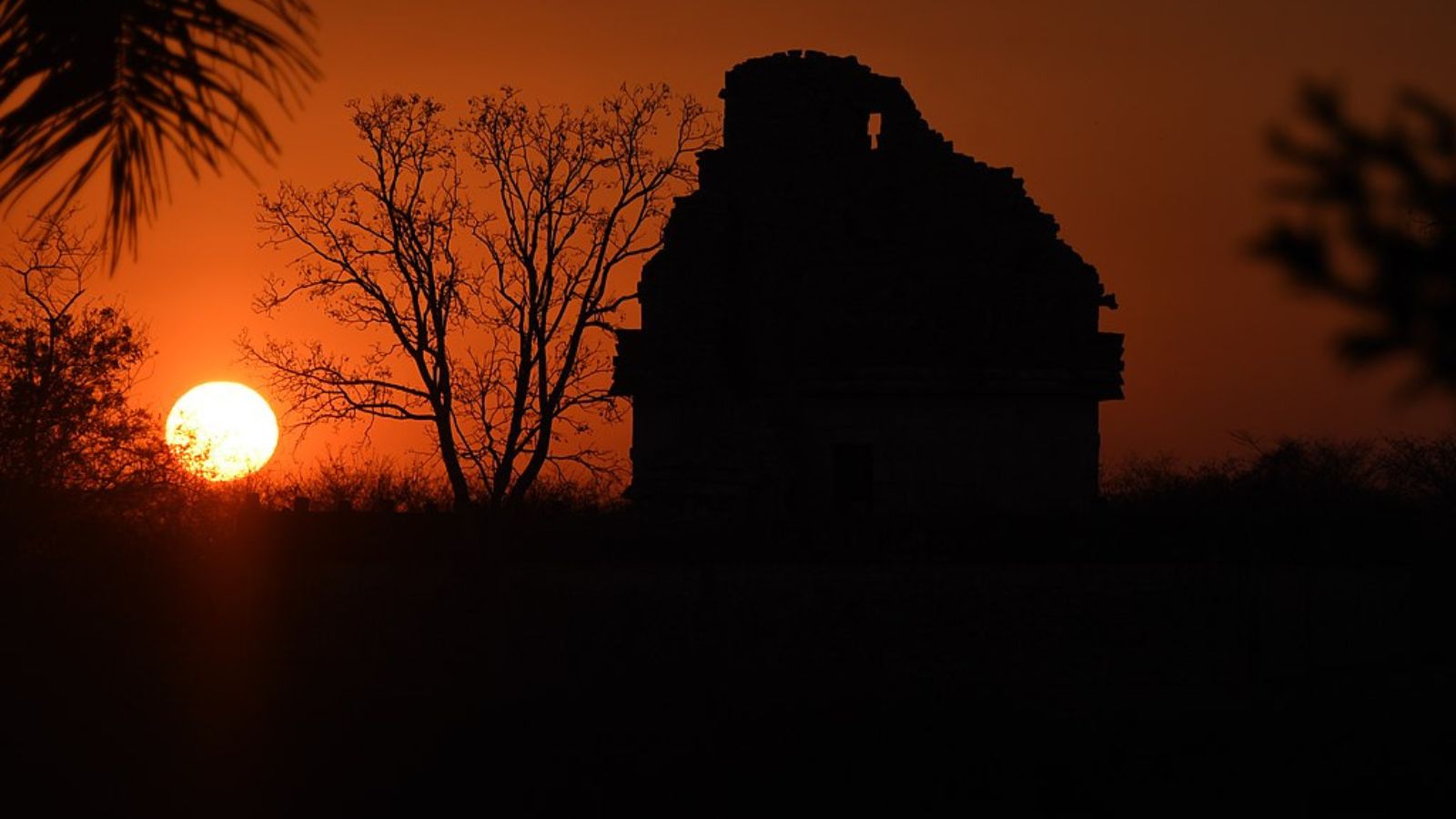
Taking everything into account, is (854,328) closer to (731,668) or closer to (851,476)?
(851,476)

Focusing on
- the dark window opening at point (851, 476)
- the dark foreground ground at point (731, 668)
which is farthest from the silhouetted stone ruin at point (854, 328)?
the dark foreground ground at point (731, 668)

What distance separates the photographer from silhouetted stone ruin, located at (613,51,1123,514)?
2614cm

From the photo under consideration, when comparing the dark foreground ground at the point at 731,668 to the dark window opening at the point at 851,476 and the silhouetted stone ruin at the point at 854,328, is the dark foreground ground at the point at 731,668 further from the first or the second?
the dark window opening at the point at 851,476

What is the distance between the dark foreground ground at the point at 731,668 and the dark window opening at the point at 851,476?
4637 mm

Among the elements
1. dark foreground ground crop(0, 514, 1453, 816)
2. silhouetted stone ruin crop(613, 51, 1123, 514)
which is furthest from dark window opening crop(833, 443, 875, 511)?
dark foreground ground crop(0, 514, 1453, 816)

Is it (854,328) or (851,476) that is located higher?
(854,328)

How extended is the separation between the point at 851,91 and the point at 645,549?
11178 millimetres

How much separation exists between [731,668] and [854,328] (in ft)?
40.8

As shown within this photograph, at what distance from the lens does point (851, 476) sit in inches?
1051

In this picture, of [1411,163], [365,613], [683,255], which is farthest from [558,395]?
[1411,163]

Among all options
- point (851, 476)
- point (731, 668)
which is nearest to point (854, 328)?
point (851, 476)

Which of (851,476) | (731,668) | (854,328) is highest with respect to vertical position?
(854,328)

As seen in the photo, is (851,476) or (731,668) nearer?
(731,668)

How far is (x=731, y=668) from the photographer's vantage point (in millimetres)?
15461
